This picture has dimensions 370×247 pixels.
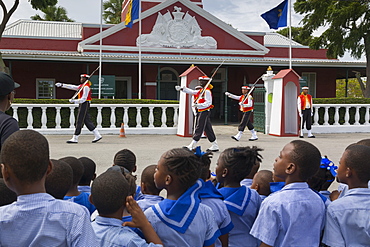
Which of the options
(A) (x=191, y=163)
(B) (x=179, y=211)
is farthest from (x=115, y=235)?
(A) (x=191, y=163)

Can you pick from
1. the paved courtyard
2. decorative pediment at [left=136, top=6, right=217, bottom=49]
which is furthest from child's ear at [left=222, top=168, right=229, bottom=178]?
decorative pediment at [left=136, top=6, right=217, bottom=49]

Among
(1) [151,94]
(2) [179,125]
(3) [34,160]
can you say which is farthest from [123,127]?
(3) [34,160]

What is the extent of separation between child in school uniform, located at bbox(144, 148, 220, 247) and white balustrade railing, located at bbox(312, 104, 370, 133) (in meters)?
13.8

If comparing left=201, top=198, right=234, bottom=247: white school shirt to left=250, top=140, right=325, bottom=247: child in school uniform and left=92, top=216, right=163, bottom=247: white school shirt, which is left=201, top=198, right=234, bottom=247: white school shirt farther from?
left=92, top=216, right=163, bottom=247: white school shirt

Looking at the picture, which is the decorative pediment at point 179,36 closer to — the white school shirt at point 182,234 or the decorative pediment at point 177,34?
the decorative pediment at point 177,34

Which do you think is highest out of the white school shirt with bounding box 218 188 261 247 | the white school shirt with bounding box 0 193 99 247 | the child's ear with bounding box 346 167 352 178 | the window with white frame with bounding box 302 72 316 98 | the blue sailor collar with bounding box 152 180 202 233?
the window with white frame with bounding box 302 72 316 98

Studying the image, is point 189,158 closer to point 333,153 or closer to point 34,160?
point 34,160

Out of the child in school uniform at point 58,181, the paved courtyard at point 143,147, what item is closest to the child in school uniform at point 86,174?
the child in school uniform at point 58,181

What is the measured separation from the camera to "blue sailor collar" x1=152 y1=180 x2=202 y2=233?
2.36 meters

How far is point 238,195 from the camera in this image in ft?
9.46

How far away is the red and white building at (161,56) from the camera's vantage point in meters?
21.1

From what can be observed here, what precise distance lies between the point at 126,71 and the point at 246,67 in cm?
634

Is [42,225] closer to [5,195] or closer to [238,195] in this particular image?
[5,195]

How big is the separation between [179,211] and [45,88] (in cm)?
2074
